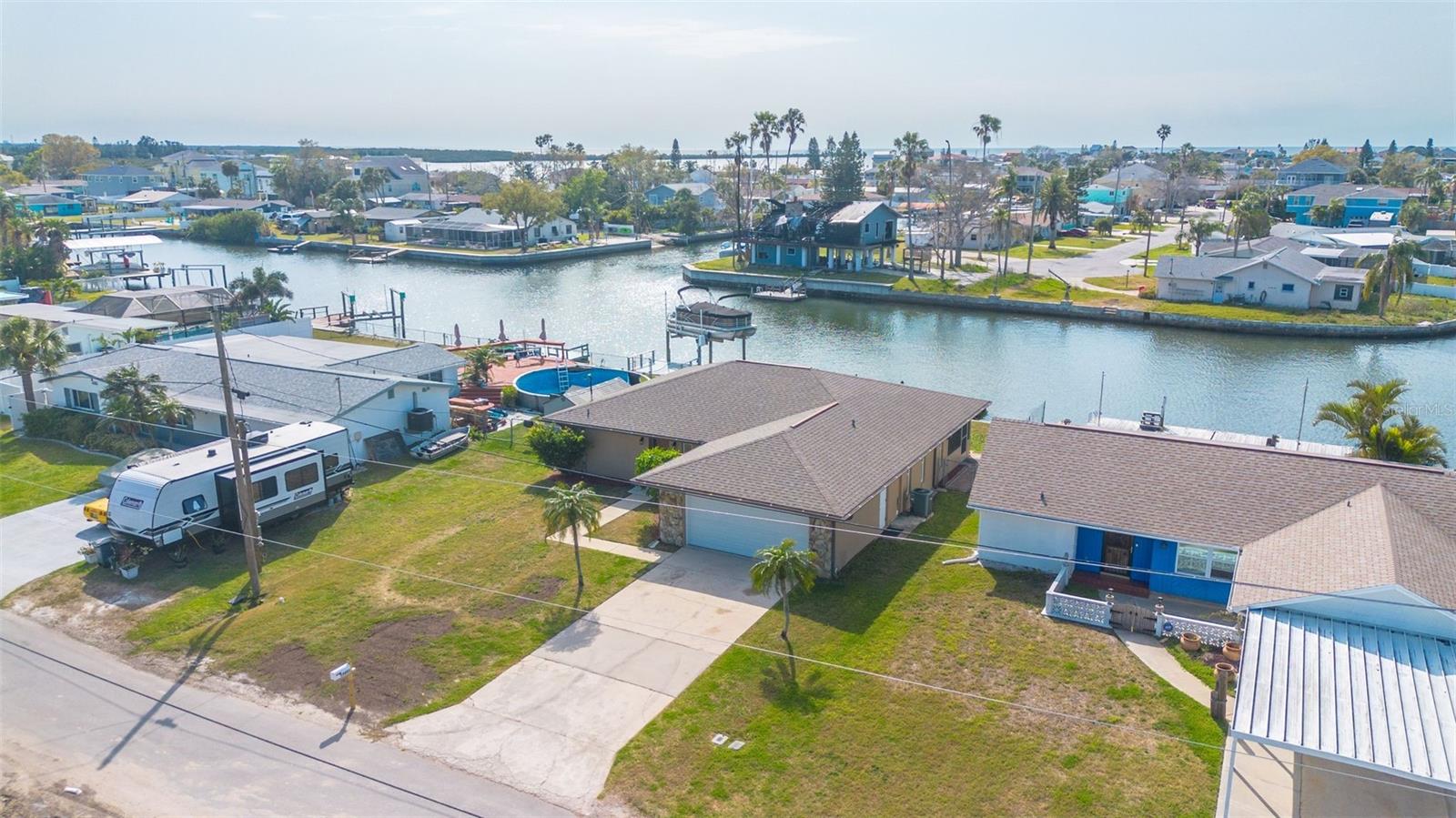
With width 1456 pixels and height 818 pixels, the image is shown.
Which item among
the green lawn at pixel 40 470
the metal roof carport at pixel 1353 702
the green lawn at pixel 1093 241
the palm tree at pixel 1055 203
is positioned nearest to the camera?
the metal roof carport at pixel 1353 702

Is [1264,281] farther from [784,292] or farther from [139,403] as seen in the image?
[139,403]

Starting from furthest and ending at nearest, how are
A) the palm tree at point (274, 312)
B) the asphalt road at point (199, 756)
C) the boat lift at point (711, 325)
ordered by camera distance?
the boat lift at point (711, 325) < the palm tree at point (274, 312) < the asphalt road at point (199, 756)

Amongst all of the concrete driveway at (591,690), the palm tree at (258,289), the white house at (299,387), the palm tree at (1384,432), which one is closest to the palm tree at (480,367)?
the white house at (299,387)

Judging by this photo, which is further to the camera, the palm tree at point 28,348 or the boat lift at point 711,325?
the boat lift at point 711,325

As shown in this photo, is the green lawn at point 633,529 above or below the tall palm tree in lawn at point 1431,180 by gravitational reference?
below

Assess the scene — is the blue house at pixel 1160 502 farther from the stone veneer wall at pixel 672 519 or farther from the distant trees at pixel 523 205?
the distant trees at pixel 523 205

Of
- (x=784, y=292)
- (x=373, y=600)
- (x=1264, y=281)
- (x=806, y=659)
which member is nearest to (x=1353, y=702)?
(x=806, y=659)

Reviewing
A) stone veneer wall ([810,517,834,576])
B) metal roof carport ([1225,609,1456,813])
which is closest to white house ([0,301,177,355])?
stone veneer wall ([810,517,834,576])
